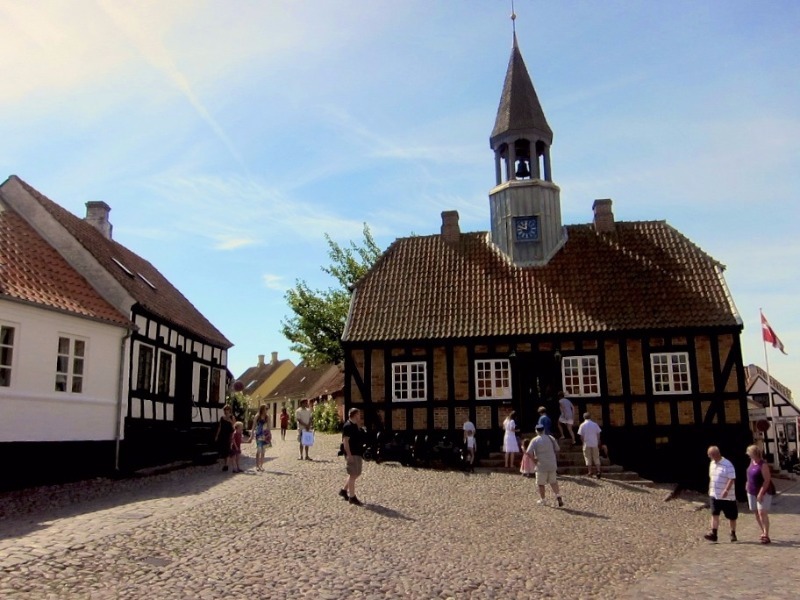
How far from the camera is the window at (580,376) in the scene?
20.0m

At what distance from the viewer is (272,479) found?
14.7 meters

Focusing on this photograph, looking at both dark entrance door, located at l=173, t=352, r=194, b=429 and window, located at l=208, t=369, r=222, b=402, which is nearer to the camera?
dark entrance door, located at l=173, t=352, r=194, b=429

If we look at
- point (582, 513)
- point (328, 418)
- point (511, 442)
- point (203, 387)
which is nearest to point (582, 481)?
point (511, 442)

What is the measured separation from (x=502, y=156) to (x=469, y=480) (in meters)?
12.6

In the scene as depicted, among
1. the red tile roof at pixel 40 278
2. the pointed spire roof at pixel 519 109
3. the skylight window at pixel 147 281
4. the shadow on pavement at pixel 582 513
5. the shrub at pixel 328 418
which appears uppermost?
the pointed spire roof at pixel 519 109

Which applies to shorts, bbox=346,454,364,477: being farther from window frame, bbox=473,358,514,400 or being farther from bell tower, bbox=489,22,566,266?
bell tower, bbox=489,22,566,266

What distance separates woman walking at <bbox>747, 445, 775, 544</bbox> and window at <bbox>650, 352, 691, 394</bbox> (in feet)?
26.9

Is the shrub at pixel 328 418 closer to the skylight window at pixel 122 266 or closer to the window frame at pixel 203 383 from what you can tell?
the window frame at pixel 203 383

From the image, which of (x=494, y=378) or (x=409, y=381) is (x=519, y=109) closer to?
(x=494, y=378)

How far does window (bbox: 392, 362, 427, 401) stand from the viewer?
67.8 feet

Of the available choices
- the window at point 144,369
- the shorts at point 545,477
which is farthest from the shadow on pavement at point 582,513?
the window at point 144,369

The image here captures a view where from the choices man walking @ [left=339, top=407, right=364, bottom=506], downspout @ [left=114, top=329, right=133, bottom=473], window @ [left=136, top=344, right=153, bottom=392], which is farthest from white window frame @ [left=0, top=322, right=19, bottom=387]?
man walking @ [left=339, top=407, right=364, bottom=506]

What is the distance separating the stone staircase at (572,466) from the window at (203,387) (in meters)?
9.43

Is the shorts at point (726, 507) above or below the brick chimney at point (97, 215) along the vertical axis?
below
